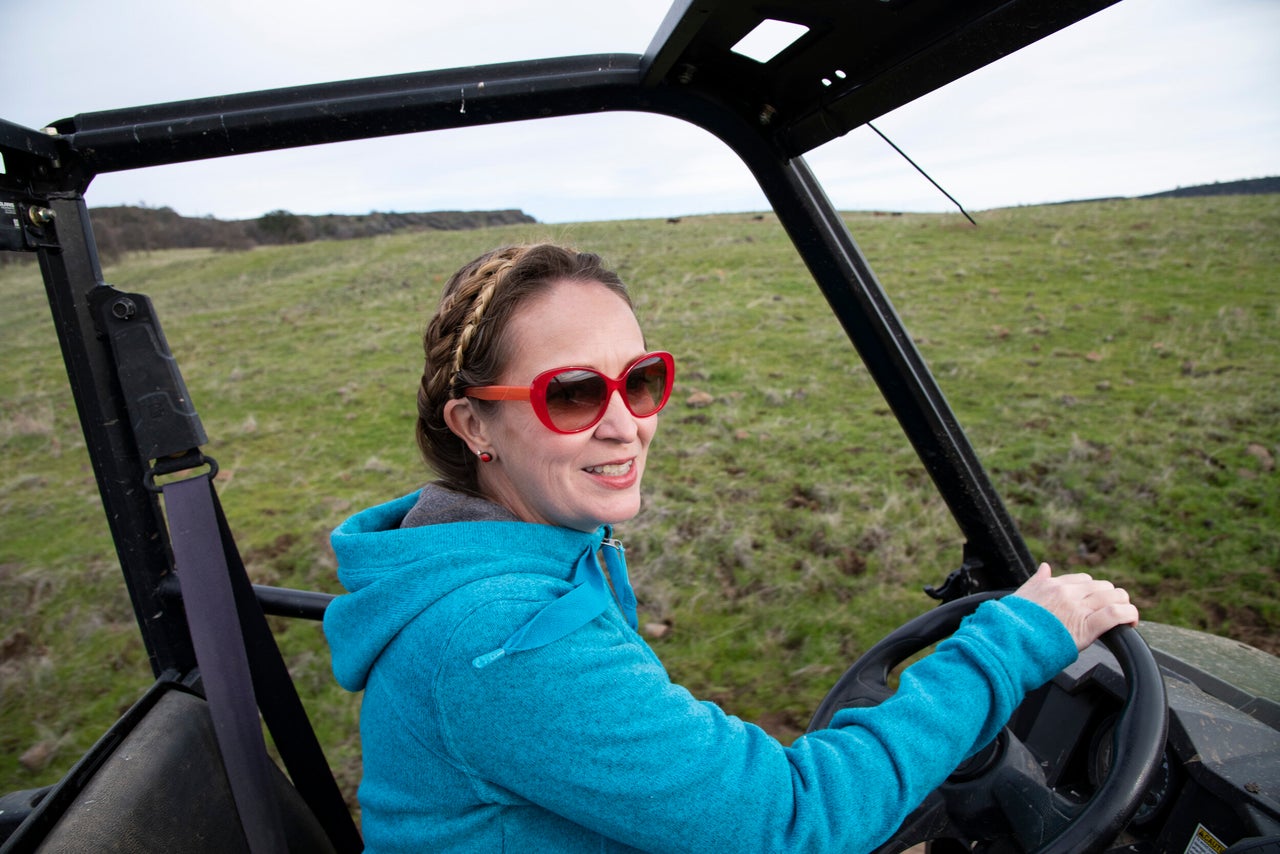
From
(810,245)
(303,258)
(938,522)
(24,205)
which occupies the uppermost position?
(303,258)

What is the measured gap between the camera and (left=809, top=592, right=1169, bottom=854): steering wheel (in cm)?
127

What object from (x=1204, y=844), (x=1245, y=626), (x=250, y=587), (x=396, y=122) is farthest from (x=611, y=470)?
(x=1245, y=626)

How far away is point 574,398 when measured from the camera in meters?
1.33

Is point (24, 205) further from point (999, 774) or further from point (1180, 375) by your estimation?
point (1180, 375)

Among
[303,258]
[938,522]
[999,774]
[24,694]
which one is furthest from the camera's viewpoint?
[303,258]

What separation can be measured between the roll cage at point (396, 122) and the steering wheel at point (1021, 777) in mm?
1031

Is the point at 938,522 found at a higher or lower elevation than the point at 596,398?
lower

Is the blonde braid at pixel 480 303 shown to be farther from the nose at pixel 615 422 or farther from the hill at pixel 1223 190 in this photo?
the hill at pixel 1223 190

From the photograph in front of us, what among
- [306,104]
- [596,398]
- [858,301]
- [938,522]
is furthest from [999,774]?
[938,522]

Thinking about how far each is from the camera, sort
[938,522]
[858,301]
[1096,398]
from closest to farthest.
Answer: [858,301] < [938,522] < [1096,398]

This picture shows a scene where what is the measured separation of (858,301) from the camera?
5.97ft

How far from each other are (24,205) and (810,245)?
1.55 m

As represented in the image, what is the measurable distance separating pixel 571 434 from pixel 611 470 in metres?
0.11

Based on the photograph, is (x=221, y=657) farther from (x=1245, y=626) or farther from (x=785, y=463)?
(x=785, y=463)
